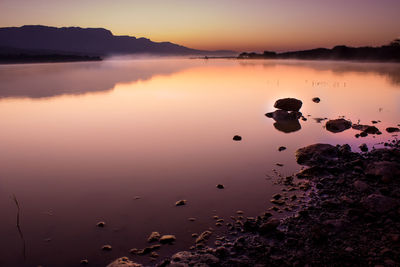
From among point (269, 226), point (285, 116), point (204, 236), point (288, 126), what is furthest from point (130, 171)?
point (285, 116)

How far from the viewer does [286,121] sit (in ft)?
63.7

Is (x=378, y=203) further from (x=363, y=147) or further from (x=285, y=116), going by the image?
(x=285, y=116)

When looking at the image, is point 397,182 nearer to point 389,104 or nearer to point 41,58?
point 389,104

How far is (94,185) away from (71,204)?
1.35 m

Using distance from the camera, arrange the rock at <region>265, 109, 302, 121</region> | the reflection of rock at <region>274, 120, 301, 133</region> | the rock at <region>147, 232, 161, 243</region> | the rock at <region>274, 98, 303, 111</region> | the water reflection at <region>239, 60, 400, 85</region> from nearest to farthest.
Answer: the rock at <region>147, 232, 161, 243</region>, the reflection of rock at <region>274, 120, 301, 133</region>, the rock at <region>265, 109, 302, 121</region>, the rock at <region>274, 98, 303, 111</region>, the water reflection at <region>239, 60, 400, 85</region>

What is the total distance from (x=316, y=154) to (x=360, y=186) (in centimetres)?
319

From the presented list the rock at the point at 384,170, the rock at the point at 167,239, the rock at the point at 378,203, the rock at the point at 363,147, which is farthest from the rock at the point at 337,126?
the rock at the point at 167,239

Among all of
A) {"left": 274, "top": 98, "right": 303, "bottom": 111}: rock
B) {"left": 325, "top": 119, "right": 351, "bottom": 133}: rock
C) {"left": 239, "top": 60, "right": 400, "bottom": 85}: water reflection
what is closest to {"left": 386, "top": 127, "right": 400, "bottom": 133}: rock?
{"left": 325, "top": 119, "right": 351, "bottom": 133}: rock

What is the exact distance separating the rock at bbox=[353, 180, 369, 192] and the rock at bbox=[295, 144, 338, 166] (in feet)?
7.95

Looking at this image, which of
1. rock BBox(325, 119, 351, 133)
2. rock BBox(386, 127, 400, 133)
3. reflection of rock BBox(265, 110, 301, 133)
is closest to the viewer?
rock BBox(386, 127, 400, 133)

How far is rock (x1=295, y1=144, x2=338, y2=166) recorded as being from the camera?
11.0 metres

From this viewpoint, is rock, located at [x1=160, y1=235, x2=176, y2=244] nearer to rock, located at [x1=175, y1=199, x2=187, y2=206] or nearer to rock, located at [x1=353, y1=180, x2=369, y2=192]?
rock, located at [x1=175, y1=199, x2=187, y2=206]

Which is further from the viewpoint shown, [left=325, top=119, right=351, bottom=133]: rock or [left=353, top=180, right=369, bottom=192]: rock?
[left=325, top=119, right=351, bottom=133]: rock

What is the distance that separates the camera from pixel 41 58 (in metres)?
154
